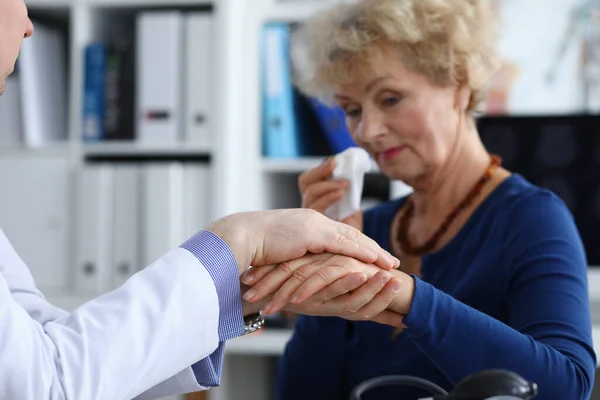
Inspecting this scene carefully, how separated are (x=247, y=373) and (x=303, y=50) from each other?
3.74ft

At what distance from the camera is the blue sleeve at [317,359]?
1.35 meters

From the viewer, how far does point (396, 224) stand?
1470mm

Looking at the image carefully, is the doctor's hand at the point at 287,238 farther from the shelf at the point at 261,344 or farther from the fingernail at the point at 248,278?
the shelf at the point at 261,344

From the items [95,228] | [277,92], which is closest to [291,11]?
[277,92]

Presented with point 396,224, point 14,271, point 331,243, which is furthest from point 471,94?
point 14,271

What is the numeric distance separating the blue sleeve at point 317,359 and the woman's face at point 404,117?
0.31 meters

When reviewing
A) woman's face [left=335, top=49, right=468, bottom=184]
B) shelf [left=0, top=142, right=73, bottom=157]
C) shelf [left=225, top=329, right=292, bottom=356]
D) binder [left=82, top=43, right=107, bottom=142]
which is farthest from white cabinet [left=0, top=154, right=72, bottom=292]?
woman's face [left=335, top=49, right=468, bottom=184]

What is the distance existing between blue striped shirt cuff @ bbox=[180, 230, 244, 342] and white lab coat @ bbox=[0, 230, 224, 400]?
0.01 m

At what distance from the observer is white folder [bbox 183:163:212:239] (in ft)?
7.09

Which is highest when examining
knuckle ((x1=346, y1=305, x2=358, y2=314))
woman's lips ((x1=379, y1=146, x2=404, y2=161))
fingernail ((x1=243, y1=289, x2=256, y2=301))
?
woman's lips ((x1=379, y1=146, x2=404, y2=161))

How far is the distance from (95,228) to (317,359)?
106 centimetres

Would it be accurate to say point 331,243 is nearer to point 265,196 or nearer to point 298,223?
point 298,223

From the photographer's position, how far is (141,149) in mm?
2209

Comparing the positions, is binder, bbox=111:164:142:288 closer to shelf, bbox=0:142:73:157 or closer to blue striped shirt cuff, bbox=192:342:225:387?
shelf, bbox=0:142:73:157
